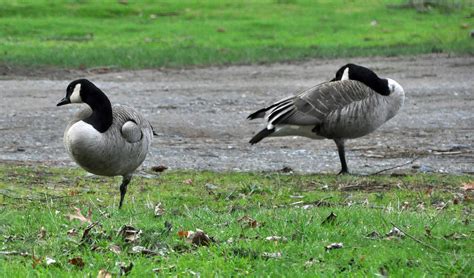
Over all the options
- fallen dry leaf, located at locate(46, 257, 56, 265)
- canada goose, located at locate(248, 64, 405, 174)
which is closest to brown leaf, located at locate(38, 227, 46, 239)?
fallen dry leaf, located at locate(46, 257, 56, 265)

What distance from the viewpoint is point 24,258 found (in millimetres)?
6605

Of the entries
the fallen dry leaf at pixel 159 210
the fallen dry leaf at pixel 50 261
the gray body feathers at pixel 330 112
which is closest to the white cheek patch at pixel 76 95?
the fallen dry leaf at pixel 159 210

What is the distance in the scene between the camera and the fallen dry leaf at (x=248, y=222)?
763cm

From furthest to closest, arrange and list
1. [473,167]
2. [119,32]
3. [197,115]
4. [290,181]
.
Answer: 1. [119,32]
2. [197,115]
3. [473,167]
4. [290,181]

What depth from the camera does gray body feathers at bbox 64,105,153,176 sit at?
9148mm

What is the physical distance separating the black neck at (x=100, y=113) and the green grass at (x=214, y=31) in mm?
11496

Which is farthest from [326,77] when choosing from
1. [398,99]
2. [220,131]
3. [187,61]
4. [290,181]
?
[290,181]

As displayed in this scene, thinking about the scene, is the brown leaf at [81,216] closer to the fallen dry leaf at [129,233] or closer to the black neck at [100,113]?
the fallen dry leaf at [129,233]

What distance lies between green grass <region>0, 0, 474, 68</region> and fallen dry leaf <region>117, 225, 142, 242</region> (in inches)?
551

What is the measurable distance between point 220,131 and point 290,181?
3948 mm

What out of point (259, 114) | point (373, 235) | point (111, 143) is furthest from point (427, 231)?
point (259, 114)

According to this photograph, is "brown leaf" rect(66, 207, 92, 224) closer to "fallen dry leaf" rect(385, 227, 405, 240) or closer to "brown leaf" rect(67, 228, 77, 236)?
"brown leaf" rect(67, 228, 77, 236)

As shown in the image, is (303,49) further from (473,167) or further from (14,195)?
(14,195)

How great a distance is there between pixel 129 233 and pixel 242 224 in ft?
3.28
